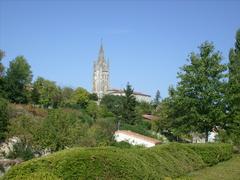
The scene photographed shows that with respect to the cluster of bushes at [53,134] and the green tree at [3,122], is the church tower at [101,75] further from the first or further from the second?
the cluster of bushes at [53,134]

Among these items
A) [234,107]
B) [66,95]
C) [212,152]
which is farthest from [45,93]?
[212,152]

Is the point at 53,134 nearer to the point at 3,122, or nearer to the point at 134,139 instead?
the point at 3,122

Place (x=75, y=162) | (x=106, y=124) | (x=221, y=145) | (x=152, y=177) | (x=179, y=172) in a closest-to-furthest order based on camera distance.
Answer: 1. (x=75, y=162)
2. (x=152, y=177)
3. (x=179, y=172)
4. (x=221, y=145)
5. (x=106, y=124)

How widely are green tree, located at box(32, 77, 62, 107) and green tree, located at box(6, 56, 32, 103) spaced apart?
310 cm

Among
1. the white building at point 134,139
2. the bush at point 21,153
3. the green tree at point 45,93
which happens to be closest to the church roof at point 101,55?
the green tree at point 45,93

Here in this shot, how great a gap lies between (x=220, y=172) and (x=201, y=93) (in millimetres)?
9706

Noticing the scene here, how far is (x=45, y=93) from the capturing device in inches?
2613

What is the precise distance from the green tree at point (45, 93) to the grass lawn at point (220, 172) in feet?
158

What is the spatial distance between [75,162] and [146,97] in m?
162

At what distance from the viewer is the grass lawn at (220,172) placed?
1691 cm

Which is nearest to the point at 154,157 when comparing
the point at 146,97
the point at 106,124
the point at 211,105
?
the point at 211,105

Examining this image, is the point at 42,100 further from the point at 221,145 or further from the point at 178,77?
the point at 221,145

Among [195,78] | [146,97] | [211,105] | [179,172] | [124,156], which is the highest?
[146,97]

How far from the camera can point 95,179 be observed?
1035cm
